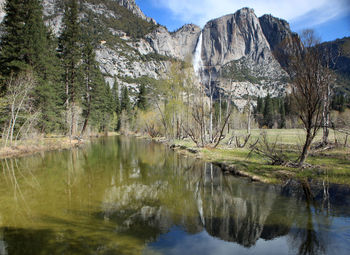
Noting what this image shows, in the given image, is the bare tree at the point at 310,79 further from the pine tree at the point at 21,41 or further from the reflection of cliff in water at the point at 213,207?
the pine tree at the point at 21,41

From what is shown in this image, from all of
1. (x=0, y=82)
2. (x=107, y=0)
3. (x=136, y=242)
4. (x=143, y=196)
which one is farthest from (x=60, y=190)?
(x=107, y=0)

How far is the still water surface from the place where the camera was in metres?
5.09

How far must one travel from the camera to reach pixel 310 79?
10852 millimetres

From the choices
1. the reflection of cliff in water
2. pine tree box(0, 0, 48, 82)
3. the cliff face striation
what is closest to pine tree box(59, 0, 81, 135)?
pine tree box(0, 0, 48, 82)

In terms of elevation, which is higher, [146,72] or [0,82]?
[146,72]

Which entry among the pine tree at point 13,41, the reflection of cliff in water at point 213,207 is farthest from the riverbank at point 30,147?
the reflection of cliff in water at point 213,207

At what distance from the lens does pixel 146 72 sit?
136250mm

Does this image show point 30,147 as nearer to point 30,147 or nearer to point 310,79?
point 30,147

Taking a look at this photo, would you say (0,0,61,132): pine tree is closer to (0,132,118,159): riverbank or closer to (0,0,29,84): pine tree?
(0,0,29,84): pine tree

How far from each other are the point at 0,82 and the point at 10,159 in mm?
11178

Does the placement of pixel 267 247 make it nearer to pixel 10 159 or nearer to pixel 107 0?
pixel 10 159

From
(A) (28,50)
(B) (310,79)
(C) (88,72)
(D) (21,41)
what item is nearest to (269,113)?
(C) (88,72)

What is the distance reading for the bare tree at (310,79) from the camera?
10734mm

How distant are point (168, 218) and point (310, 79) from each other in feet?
33.2
